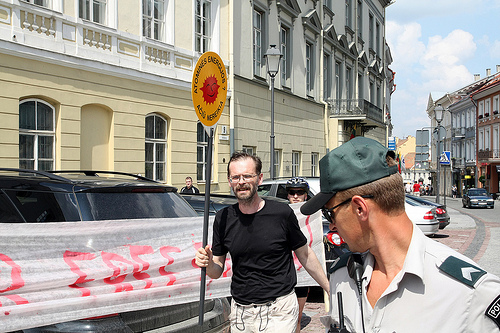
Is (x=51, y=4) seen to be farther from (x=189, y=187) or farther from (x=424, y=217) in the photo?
(x=424, y=217)

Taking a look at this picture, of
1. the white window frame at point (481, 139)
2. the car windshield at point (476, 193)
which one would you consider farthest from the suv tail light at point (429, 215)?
the white window frame at point (481, 139)

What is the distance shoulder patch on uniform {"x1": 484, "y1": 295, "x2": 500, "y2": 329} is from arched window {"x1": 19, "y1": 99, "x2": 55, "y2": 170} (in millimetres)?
11458

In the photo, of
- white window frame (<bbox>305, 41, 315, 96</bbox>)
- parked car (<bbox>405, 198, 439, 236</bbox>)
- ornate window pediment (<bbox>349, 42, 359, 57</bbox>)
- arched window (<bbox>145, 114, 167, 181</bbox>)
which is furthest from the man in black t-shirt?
A: ornate window pediment (<bbox>349, 42, 359, 57</bbox>)

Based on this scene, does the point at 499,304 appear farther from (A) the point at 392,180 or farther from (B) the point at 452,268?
(A) the point at 392,180

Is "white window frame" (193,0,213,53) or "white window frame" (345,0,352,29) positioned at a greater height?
"white window frame" (345,0,352,29)

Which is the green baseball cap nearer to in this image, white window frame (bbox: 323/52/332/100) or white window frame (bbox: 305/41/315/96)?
white window frame (bbox: 305/41/315/96)

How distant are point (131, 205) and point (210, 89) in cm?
129

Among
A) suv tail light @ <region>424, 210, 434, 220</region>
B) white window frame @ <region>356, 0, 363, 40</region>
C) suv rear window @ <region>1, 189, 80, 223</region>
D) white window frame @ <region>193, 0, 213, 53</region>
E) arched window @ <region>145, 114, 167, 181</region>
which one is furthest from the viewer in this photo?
white window frame @ <region>356, 0, 363, 40</region>

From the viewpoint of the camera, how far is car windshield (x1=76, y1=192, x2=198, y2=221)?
464 centimetres

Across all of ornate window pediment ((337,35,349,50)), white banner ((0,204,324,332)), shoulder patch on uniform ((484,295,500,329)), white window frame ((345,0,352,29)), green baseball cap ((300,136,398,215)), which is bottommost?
white banner ((0,204,324,332))

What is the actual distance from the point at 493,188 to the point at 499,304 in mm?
70045

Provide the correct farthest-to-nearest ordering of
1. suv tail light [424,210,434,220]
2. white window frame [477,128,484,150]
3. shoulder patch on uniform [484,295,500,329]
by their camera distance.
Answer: white window frame [477,128,484,150], suv tail light [424,210,434,220], shoulder patch on uniform [484,295,500,329]

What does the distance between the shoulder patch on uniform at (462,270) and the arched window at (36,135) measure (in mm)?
11309

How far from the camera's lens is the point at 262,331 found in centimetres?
399
